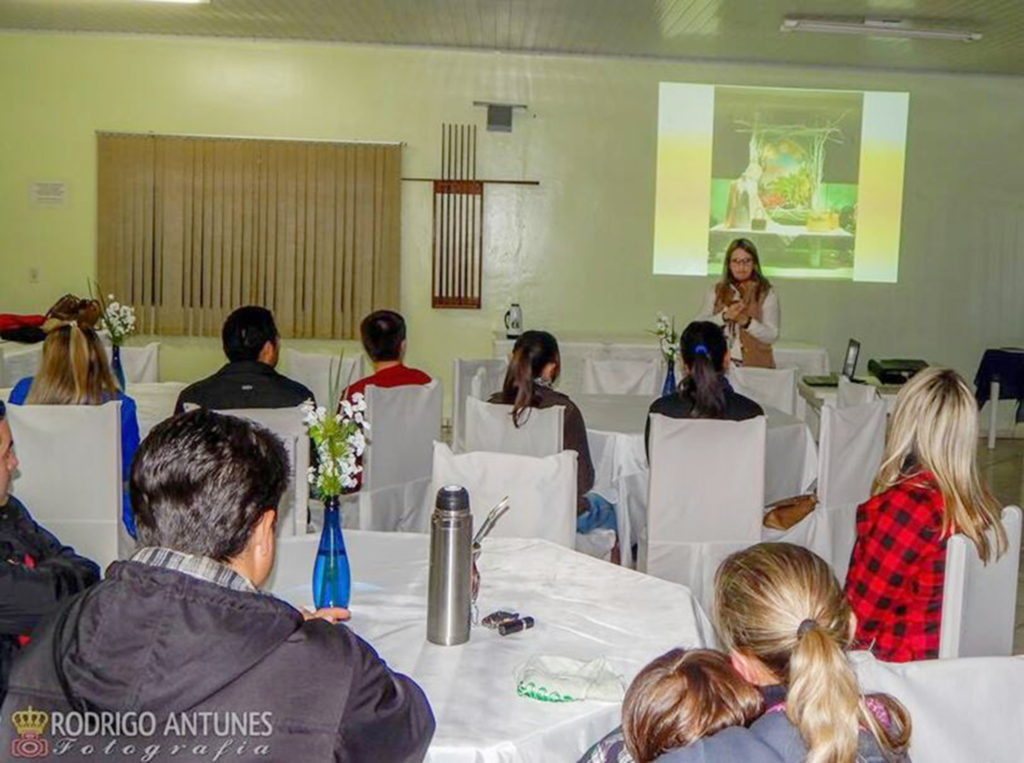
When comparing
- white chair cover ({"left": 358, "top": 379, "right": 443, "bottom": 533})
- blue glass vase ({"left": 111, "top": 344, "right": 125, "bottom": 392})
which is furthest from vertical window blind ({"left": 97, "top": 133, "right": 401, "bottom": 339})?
white chair cover ({"left": 358, "top": 379, "right": 443, "bottom": 533})

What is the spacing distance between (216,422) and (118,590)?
0.29m

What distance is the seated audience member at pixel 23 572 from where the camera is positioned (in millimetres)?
2209

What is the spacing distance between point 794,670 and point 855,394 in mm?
4134

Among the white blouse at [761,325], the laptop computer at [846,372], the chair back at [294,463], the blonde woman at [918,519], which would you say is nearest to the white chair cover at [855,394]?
the white blouse at [761,325]

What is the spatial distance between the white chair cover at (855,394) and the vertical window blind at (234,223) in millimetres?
4568

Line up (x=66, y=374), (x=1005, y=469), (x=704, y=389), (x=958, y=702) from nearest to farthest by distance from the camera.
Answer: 1. (x=958, y=702)
2. (x=66, y=374)
3. (x=704, y=389)
4. (x=1005, y=469)

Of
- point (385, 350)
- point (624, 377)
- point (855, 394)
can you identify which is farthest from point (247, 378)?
point (855, 394)

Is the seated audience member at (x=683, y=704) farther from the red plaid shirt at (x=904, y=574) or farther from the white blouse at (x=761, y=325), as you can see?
the white blouse at (x=761, y=325)

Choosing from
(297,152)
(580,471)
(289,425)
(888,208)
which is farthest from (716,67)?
(289,425)

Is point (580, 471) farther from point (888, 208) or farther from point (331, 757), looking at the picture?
point (888, 208)

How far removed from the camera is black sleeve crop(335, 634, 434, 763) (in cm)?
151

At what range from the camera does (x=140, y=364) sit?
6.30m

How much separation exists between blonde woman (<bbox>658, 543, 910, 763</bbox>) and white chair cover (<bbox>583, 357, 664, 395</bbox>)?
15.6 feet

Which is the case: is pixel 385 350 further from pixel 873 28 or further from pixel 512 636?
pixel 873 28
